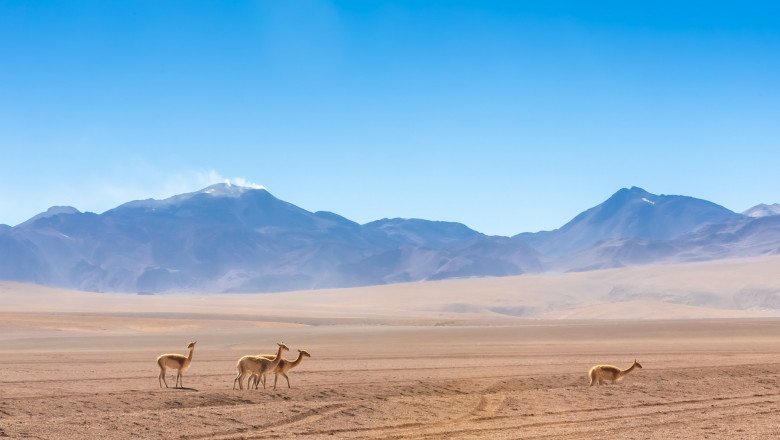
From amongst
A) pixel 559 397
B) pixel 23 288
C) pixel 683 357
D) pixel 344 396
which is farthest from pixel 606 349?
pixel 23 288

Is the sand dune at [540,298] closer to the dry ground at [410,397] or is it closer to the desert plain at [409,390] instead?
the desert plain at [409,390]

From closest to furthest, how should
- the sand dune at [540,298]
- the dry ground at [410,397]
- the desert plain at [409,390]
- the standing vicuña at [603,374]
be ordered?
the dry ground at [410,397]
the desert plain at [409,390]
the standing vicuña at [603,374]
the sand dune at [540,298]

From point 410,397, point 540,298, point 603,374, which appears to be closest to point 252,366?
point 410,397

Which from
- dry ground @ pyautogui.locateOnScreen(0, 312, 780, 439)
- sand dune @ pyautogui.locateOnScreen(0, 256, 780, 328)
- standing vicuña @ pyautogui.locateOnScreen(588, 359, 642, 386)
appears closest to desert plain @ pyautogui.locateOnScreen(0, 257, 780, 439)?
dry ground @ pyautogui.locateOnScreen(0, 312, 780, 439)

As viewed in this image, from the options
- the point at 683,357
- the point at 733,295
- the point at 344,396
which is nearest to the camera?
the point at 344,396

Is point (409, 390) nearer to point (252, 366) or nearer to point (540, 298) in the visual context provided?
Result: point (252, 366)

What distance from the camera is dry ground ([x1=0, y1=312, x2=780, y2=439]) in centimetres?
1512

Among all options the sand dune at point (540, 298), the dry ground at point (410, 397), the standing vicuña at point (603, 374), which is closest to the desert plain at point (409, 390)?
the dry ground at point (410, 397)

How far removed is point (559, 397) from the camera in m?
19.0

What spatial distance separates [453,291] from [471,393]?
387 feet

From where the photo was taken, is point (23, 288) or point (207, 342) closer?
point (207, 342)

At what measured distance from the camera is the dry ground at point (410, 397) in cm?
1512

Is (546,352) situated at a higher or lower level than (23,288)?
lower

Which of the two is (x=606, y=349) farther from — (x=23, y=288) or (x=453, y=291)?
(x=23, y=288)
